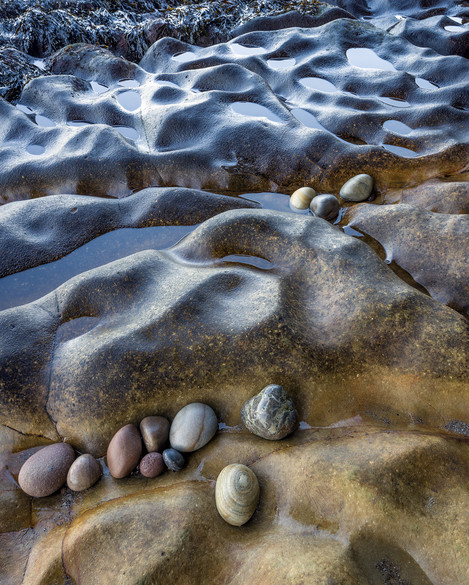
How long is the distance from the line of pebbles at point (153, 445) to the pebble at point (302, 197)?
7.50 feet

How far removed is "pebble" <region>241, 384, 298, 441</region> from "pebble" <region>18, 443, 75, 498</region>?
1.04 metres

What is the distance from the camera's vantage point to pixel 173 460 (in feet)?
7.39

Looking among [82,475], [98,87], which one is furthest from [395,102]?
[82,475]

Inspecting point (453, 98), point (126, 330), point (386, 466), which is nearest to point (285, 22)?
point (453, 98)

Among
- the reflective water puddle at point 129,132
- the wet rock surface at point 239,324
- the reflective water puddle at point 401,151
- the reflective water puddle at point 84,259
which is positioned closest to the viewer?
the wet rock surface at point 239,324

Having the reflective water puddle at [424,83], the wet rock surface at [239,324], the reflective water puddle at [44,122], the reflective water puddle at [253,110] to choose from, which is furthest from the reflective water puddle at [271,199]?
the reflective water puddle at [424,83]

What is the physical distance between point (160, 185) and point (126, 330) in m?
2.30

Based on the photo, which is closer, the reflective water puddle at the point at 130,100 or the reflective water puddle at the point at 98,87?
the reflective water puddle at the point at 130,100

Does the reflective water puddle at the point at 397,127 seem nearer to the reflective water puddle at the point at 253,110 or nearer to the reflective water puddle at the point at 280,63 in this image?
the reflective water puddle at the point at 253,110

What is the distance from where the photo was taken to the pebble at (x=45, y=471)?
223 centimetres

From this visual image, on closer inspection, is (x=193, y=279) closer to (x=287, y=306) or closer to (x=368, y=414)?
(x=287, y=306)

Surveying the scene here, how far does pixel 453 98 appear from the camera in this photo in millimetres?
5414

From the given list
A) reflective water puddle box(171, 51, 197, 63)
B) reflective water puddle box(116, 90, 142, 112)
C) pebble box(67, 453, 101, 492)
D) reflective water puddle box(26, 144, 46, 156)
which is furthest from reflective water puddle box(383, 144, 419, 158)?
pebble box(67, 453, 101, 492)

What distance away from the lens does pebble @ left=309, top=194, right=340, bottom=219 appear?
394cm
